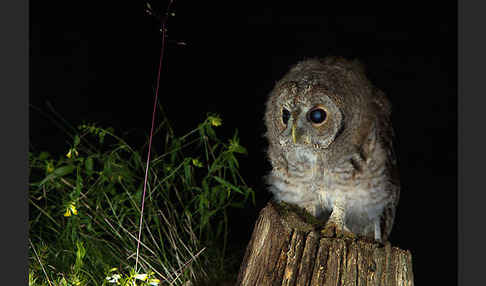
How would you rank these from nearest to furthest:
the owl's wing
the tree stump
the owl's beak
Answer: the tree stump → the owl's beak → the owl's wing

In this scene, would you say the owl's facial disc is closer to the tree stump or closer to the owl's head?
the owl's head

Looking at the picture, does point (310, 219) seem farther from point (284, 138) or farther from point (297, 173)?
point (284, 138)

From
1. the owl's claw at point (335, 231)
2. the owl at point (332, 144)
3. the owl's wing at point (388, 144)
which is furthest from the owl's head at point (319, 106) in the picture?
the owl's claw at point (335, 231)

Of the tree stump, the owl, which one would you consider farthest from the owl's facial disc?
the tree stump

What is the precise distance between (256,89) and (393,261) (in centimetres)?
117

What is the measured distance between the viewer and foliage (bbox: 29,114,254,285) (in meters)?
2.19

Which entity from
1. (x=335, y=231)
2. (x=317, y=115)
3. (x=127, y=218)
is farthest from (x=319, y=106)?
(x=127, y=218)

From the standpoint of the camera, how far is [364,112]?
2.02 metres

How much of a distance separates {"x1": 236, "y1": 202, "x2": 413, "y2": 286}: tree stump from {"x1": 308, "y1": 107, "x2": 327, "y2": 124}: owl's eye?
1.22ft

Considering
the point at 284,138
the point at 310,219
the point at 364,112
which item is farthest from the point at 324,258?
the point at 364,112

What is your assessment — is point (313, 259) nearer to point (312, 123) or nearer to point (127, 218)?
point (312, 123)

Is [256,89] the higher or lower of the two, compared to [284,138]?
higher

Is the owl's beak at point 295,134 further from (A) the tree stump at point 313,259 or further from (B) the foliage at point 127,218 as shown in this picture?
(B) the foliage at point 127,218

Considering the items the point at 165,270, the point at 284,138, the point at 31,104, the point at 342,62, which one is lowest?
the point at 165,270
